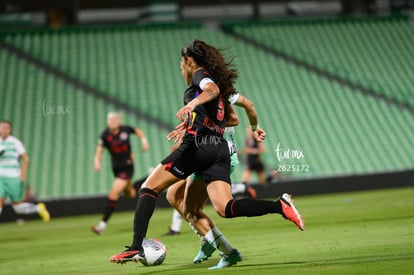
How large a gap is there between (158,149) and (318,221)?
12023mm

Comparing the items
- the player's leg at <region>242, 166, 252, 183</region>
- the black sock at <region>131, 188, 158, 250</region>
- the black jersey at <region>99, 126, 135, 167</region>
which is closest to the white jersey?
the black jersey at <region>99, 126, 135, 167</region>

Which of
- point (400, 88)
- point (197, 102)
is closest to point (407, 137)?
point (400, 88)

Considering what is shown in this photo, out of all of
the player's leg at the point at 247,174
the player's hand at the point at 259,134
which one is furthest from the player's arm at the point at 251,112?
the player's leg at the point at 247,174

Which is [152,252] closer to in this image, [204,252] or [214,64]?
[204,252]

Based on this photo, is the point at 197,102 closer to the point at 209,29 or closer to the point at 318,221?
the point at 318,221

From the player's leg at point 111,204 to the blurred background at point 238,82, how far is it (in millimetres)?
5970

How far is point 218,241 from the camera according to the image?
8180 mm

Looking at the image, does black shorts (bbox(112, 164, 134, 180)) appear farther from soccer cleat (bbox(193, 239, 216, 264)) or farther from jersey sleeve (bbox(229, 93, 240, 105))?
jersey sleeve (bbox(229, 93, 240, 105))

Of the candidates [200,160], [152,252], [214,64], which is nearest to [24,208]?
[152,252]

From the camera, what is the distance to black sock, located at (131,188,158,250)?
7.75m

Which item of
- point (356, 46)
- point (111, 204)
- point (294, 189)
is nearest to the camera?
point (111, 204)

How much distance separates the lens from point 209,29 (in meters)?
30.6

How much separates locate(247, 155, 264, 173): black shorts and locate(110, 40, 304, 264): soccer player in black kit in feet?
47.3

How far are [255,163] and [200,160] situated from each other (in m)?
14.7
